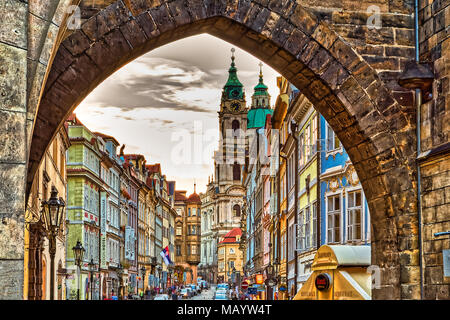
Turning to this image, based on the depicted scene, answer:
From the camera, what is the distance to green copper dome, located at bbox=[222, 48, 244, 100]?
136875 millimetres

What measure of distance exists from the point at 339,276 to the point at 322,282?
18.4 inches

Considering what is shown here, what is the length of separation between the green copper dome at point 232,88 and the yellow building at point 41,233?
105990 mm

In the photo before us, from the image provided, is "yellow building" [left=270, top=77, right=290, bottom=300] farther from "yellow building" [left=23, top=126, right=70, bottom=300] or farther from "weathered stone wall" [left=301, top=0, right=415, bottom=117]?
"weathered stone wall" [left=301, top=0, right=415, bottom=117]

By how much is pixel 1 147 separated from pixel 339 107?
4519mm

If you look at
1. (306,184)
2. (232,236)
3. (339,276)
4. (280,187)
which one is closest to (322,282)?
(339,276)

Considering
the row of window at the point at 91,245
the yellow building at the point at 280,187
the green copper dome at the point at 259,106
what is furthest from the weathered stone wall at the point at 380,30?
the green copper dome at the point at 259,106

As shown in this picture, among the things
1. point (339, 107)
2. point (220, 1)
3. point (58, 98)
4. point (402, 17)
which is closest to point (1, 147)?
point (58, 98)

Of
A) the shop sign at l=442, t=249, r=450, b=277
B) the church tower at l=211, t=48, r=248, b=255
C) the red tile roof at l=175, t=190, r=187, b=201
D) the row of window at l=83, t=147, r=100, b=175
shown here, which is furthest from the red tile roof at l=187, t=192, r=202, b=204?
the shop sign at l=442, t=249, r=450, b=277

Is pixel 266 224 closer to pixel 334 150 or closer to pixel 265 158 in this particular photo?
pixel 265 158

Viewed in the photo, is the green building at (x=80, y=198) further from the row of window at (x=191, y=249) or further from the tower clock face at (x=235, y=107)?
the row of window at (x=191, y=249)

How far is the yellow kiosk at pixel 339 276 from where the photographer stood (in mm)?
13613

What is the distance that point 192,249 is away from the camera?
493ft

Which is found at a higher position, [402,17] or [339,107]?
[402,17]

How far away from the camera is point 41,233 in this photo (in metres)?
18.6
